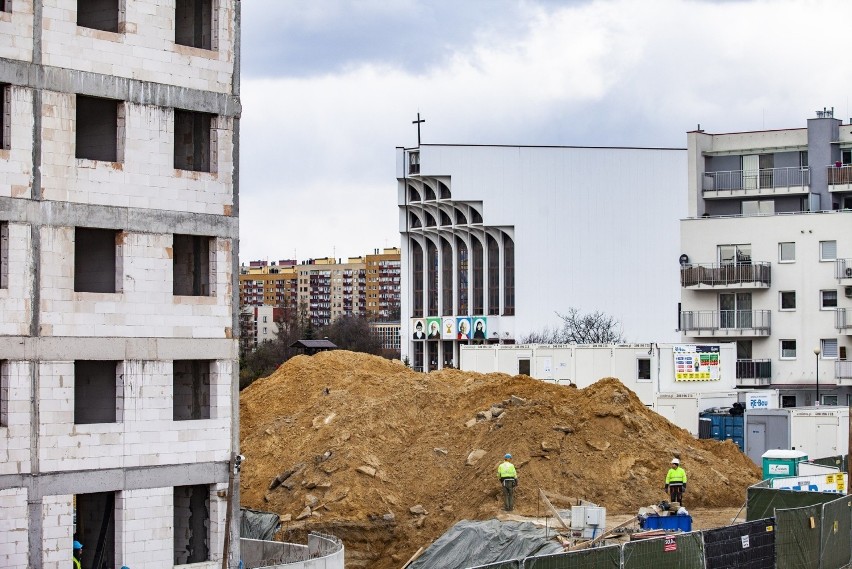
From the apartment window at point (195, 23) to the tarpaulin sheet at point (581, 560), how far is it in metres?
12.7

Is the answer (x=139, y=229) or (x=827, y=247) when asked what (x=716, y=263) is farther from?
(x=139, y=229)

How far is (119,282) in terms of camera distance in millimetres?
27719

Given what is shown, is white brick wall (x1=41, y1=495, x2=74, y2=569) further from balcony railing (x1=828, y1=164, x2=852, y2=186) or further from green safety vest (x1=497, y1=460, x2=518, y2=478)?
balcony railing (x1=828, y1=164, x2=852, y2=186)

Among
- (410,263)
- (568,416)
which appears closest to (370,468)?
(568,416)

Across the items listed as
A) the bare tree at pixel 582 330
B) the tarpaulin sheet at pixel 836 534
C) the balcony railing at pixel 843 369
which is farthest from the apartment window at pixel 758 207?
the tarpaulin sheet at pixel 836 534

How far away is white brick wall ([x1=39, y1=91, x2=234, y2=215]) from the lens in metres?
26.7

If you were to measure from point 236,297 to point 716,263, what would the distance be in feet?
164

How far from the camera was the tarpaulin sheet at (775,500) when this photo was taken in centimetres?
3133

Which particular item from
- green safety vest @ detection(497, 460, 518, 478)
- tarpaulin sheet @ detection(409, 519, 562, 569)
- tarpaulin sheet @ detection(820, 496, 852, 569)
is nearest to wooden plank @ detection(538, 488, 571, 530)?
tarpaulin sheet @ detection(409, 519, 562, 569)

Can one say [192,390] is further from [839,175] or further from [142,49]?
[839,175]

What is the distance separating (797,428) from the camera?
159ft

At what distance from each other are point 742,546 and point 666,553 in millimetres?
2350

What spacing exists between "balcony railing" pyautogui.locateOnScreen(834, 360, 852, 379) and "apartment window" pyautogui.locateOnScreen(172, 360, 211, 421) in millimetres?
48672

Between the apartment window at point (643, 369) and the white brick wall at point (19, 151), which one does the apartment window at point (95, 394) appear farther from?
the apartment window at point (643, 369)
